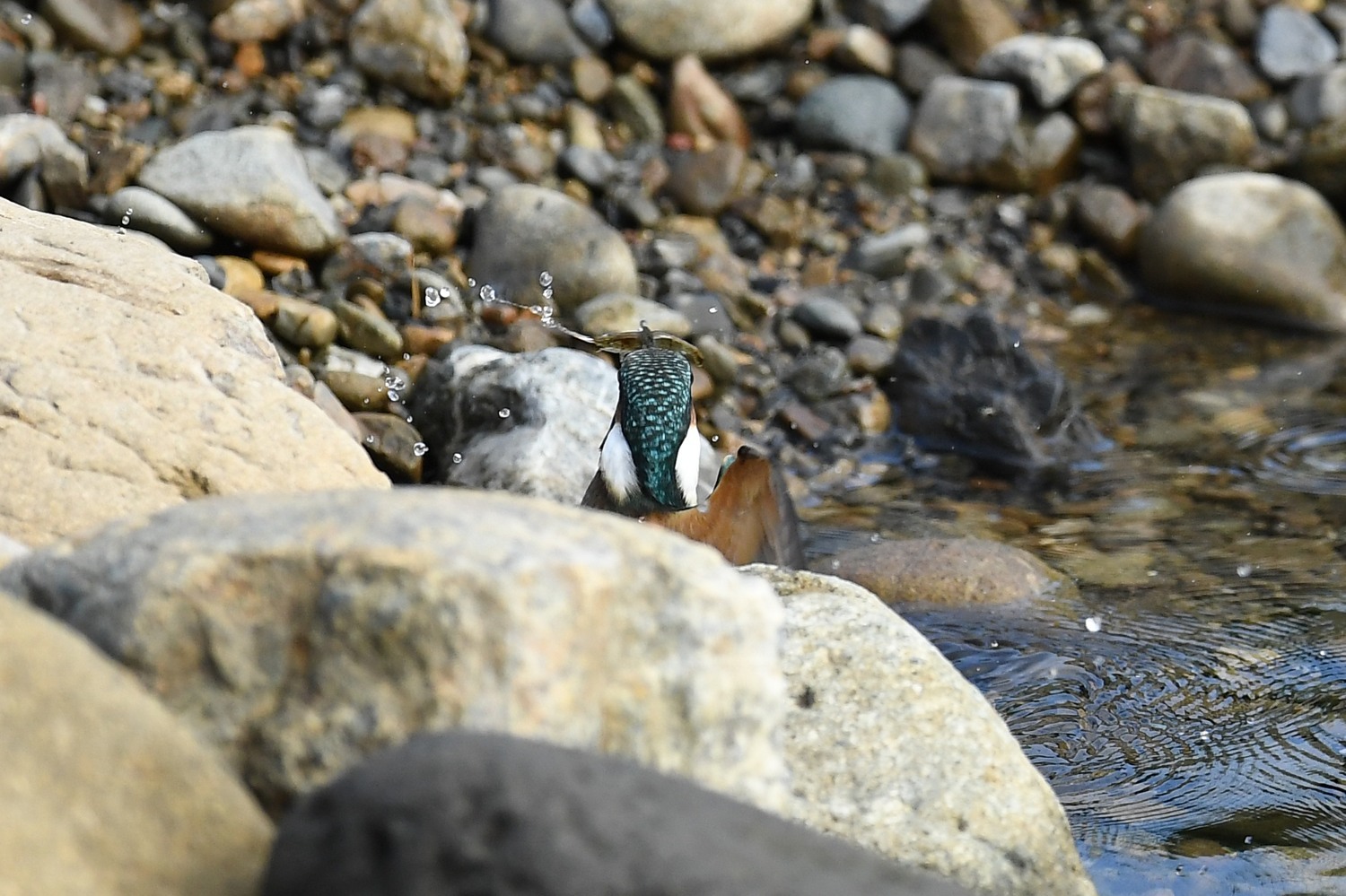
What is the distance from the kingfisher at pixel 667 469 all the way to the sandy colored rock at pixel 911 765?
144 centimetres

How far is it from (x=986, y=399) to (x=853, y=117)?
268 cm

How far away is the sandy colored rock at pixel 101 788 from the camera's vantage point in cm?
179

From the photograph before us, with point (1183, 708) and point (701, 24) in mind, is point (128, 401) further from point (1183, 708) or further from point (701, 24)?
point (701, 24)

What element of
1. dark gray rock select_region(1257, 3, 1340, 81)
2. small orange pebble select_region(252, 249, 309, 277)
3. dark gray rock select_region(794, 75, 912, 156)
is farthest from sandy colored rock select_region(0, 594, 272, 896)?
dark gray rock select_region(1257, 3, 1340, 81)

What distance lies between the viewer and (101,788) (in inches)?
73.4

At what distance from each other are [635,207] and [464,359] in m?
2.33

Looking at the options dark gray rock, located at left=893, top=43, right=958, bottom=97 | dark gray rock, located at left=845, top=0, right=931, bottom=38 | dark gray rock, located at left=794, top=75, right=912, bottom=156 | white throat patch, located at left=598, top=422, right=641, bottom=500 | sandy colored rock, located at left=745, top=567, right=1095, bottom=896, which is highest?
sandy colored rock, located at left=745, top=567, right=1095, bottom=896

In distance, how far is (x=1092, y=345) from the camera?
8.56 m

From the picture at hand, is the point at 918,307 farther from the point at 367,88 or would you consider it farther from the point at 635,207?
the point at 367,88

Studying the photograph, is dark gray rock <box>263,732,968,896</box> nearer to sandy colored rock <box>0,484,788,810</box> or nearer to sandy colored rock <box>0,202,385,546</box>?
sandy colored rock <box>0,484,788,810</box>

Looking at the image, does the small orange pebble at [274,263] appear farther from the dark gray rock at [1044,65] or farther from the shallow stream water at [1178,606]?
the dark gray rock at [1044,65]

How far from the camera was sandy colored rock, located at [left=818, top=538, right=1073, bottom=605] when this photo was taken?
18.2 feet

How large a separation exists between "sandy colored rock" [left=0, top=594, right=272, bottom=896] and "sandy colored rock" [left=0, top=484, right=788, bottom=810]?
0.32 ft

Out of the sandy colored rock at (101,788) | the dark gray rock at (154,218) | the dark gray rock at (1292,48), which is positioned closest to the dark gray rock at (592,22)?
the dark gray rock at (154,218)
